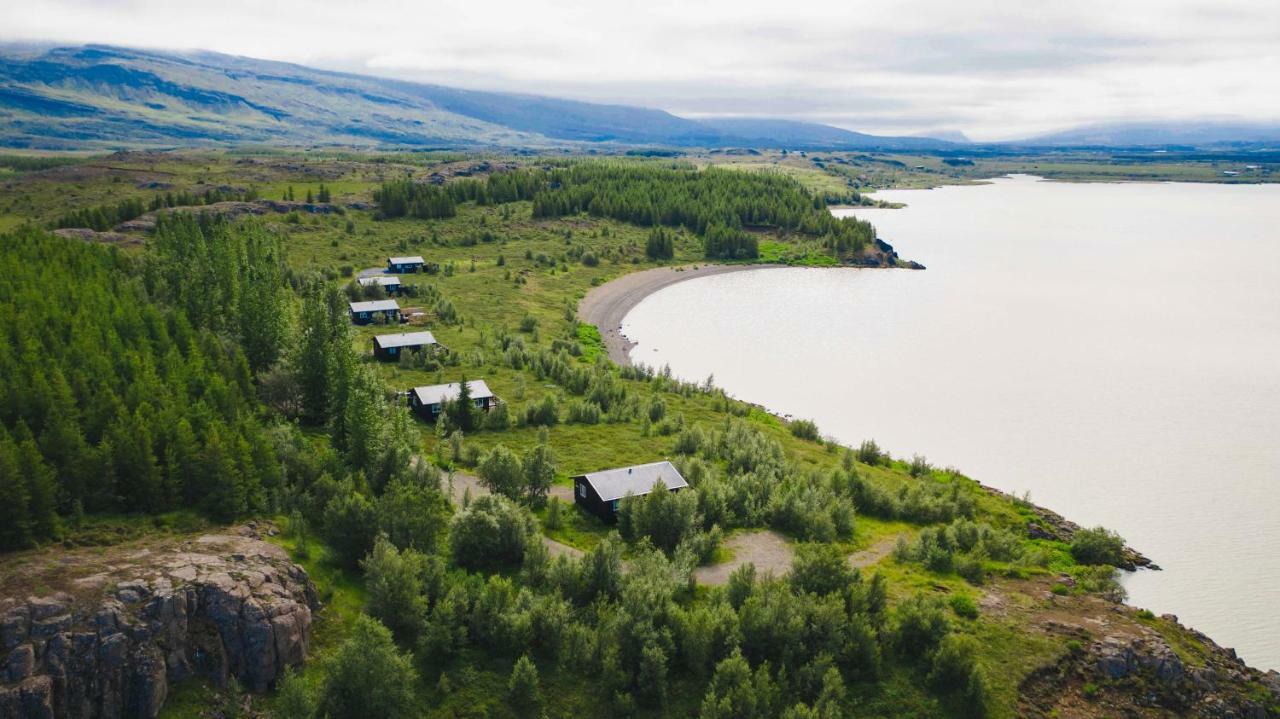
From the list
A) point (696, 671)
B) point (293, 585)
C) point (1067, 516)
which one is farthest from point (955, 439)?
point (293, 585)

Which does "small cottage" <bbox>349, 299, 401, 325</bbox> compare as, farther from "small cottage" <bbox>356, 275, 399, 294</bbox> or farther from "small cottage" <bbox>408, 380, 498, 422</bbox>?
"small cottage" <bbox>408, 380, 498, 422</bbox>

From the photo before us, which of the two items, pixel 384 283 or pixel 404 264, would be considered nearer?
pixel 384 283

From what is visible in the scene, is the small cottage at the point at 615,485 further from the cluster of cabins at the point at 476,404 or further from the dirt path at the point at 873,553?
the dirt path at the point at 873,553

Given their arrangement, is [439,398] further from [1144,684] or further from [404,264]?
[404,264]

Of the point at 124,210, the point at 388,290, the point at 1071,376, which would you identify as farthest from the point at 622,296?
the point at 124,210

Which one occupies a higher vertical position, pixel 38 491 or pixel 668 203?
pixel 668 203

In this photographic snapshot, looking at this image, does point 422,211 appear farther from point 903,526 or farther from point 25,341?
point 903,526
